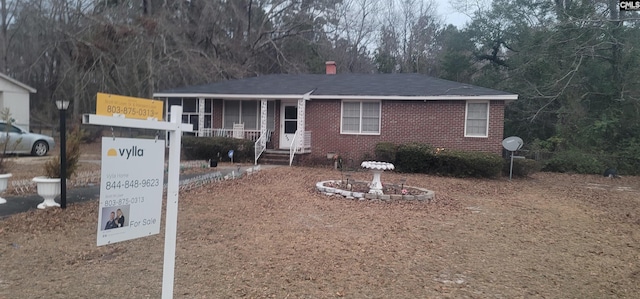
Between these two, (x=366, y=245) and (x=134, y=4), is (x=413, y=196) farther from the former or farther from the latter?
(x=134, y=4)

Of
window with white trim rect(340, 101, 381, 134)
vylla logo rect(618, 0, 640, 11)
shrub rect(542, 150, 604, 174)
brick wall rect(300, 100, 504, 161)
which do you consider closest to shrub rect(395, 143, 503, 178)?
brick wall rect(300, 100, 504, 161)

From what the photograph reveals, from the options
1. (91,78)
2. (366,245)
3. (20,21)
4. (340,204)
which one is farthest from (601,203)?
(20,21)

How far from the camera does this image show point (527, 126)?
23.6 meters

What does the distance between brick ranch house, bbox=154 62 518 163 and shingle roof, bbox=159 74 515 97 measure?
4cm

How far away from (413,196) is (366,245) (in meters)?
3.75

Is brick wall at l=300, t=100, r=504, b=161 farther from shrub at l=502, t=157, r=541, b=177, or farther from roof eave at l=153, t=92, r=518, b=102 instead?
shrub at l=502, t=157, r=541, b=177

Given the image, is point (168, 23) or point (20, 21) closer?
point (168, 23)

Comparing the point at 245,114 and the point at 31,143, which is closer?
the point at 31,143

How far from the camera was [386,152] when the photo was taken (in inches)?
576

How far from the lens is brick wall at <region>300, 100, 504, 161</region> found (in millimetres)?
15055

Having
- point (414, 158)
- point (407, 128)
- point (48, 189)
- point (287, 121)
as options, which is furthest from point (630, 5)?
point (48, 189)

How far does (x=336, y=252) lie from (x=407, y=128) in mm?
11134

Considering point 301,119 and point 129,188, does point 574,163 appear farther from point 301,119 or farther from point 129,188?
point 129,188

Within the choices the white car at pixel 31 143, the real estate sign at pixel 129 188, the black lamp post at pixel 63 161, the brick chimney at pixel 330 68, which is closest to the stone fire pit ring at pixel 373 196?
the black lamp post at pixel 63 161
